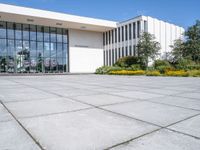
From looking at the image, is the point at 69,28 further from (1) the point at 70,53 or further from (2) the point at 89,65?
(2) the point at 89,65

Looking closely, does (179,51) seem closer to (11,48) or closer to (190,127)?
(11,48)

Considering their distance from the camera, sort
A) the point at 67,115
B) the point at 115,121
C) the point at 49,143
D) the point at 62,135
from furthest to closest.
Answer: the point at 67,115, the point at 115,121, the point at 62,135, the point at 49,143

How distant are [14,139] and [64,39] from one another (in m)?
35.2

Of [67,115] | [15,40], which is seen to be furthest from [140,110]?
[15,40]

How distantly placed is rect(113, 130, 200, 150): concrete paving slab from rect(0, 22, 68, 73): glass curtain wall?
32349 mm

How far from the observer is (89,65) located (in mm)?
38969

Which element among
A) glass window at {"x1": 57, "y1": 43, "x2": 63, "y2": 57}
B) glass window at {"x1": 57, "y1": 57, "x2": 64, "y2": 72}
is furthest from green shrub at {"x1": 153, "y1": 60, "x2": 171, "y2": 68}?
glass window at {"x1": 57, "y1": 43, "x2": 63, "y2": 57}

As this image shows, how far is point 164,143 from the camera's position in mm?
2193

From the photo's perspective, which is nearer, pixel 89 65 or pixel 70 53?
pixel 70 53

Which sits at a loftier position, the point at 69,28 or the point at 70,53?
the point at 69,28

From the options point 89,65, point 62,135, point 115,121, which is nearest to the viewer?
point 62,135

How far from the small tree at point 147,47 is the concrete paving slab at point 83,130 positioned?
2533 centimetres

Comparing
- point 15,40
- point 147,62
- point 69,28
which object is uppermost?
point 69,28

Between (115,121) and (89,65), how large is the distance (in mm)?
36098
